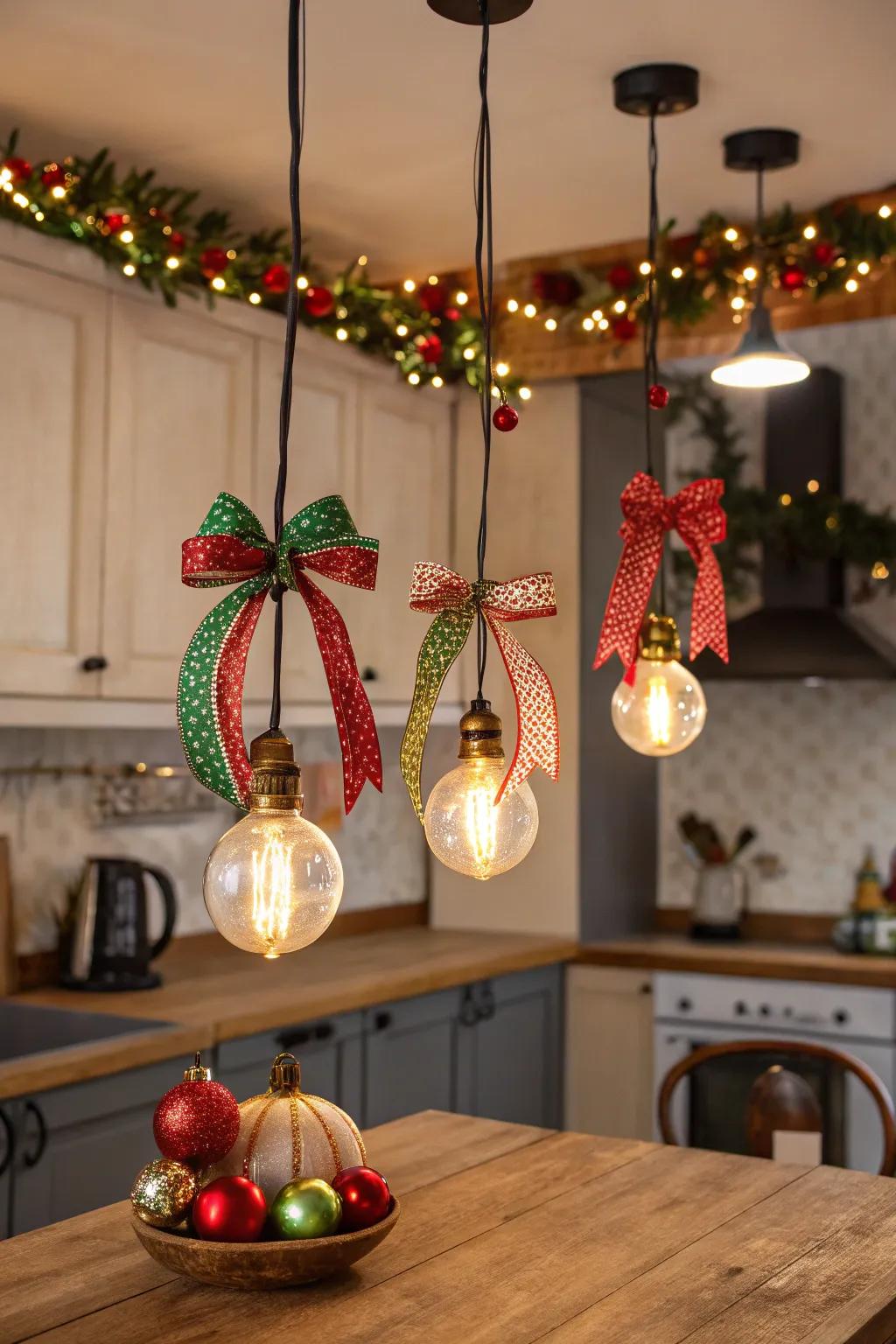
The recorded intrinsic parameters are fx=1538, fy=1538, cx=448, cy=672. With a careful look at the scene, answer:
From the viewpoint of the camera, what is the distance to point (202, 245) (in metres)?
3.26

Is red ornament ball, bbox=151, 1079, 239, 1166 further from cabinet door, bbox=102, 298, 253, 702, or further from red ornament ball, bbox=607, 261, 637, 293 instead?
red ornament ball, bbox=607, 261, 637, 293

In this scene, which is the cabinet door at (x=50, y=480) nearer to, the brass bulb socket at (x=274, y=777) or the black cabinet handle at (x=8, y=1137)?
the black cabinet handle at (x=8, y=1137)

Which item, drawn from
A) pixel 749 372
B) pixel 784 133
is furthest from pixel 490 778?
pixel 784 133

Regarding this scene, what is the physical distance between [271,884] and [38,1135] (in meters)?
1.36

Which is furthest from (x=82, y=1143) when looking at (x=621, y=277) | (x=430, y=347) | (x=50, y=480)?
(x=621, y=277)

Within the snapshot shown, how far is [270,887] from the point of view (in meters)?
1.41

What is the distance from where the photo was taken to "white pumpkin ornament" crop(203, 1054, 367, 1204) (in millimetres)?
1601

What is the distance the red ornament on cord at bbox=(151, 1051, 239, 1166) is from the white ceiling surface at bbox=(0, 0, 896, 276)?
1.66 m

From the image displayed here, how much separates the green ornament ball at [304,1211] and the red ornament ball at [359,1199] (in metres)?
0.03

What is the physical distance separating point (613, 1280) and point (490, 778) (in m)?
0.55

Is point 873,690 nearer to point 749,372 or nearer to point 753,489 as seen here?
point 753,489

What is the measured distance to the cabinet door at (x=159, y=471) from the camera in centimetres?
313

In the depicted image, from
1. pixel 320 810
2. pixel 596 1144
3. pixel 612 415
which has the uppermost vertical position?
pixel 612 415

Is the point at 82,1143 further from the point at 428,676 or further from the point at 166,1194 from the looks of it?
the point at 428,676
